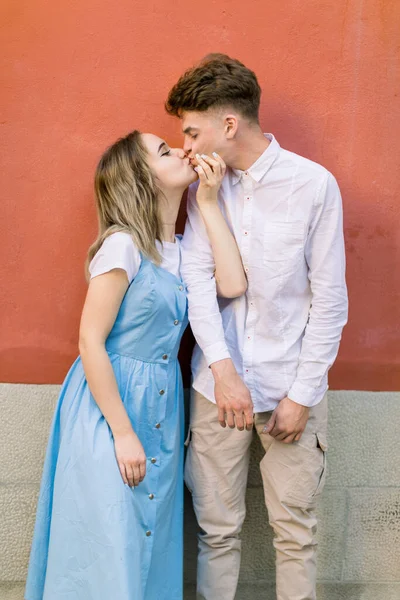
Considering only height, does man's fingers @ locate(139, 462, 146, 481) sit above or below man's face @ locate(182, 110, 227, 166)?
below

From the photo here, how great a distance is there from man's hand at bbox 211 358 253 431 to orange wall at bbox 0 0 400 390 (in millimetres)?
717

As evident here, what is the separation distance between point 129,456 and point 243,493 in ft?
1.99

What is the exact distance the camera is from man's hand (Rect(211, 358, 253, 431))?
2.52 meters

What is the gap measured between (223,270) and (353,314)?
72cm

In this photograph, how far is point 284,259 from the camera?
256 centimetres

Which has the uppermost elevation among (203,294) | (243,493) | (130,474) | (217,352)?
(203,294)

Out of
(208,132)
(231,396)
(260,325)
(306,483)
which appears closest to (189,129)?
(208,132)

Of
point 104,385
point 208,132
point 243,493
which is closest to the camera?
point 104,385

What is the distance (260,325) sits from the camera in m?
2.63

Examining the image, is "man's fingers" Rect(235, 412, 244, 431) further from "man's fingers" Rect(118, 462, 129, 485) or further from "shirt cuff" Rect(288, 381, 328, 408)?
"man's fingers" Rect(118, 462, 129, 485)

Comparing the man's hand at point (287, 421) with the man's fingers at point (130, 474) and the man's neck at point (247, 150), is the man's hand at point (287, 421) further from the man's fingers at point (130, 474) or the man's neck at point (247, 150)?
the man's neck at point (247, 150)

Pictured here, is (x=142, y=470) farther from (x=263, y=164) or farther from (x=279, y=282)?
(x=263, y=164)

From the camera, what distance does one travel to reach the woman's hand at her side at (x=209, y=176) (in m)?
2.55

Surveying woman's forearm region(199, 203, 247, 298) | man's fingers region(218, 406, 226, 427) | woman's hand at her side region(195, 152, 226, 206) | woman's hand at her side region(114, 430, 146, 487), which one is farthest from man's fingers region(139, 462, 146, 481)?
woman's hand at her side region(195, 152, 226, 206)
